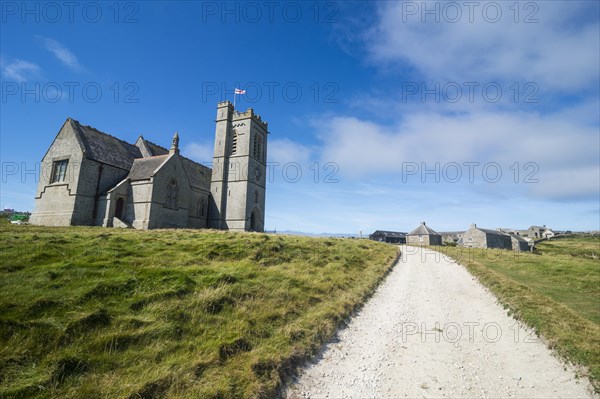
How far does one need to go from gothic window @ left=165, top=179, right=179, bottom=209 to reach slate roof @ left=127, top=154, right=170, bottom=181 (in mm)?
2547

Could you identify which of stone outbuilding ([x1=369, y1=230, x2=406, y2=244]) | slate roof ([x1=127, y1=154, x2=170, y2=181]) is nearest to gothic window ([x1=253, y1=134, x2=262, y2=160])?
slate roof ([x1=127, y1=154, x2=170, y2=181])

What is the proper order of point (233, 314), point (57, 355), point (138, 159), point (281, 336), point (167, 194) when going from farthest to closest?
point (138, 159) < point (167, 194) < point (233, 314) < point (281, 336) < point (57, 355)

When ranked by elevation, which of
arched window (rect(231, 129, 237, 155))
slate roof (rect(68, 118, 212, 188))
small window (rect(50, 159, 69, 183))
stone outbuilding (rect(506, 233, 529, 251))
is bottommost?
stone outbuilding (rect(506, 233, 529, 251))

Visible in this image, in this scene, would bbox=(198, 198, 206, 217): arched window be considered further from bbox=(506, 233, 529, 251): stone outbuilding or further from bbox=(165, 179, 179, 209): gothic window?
bbox=(506, 233, 529, 251): stone outbuilding

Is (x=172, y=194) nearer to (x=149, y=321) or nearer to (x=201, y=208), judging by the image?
(x=201, y=208)

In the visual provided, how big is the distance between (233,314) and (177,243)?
34.2 feet

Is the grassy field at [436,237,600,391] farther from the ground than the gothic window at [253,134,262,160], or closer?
closer

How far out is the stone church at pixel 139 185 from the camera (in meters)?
31.5

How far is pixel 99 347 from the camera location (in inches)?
263

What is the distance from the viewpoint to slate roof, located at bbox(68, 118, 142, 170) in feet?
108

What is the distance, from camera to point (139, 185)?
109 feet

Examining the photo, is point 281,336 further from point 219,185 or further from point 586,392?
point 219,185

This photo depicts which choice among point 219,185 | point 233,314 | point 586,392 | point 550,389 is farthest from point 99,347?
point 219,185

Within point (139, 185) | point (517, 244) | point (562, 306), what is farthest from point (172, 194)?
point (517, 244)
